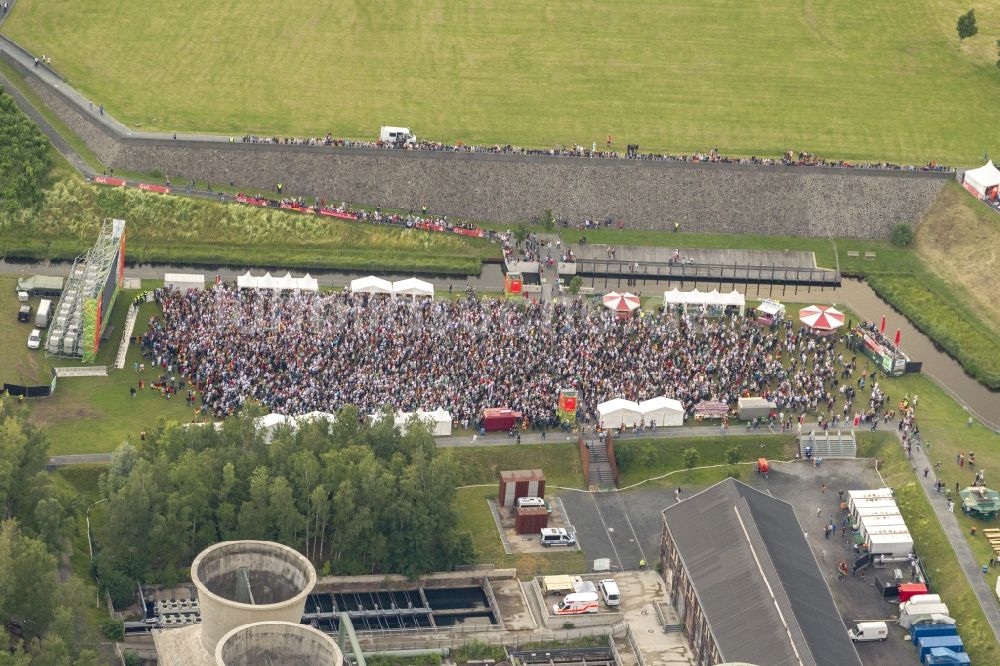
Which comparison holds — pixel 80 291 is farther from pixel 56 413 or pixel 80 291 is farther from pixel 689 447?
pixel 689 447

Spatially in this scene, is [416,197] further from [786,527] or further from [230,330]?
[786,527]

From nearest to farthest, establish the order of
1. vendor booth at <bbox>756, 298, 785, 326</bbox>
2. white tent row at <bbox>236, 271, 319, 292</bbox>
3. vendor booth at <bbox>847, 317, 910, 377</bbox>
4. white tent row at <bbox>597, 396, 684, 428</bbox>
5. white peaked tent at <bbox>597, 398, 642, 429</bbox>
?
1. white peaked tent at <bbox>597, 398, 642, 429</bbox>
2. white tent row at <bbox>597, 396, 684, 428</bbox>
3. vendor booth at <bbox>847, 317, 910, 377</bbox>
4. white tent row at <bbox>236, 271, 319, 292</bbox>
5. vendor booth at <bbox>756, 298, 785, 326</bbox>

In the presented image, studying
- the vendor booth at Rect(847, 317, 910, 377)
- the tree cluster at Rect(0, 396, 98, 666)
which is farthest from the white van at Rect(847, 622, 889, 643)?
the tree cluster at Rect(0, 396, 98, 666)

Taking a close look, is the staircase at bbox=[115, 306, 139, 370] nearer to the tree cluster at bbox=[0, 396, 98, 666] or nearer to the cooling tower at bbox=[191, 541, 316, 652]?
the tree cluster at bbox=[0, 396, 98, 666]

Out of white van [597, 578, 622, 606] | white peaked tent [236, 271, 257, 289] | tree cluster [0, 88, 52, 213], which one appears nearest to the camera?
white van [597, 578, 622, 606]

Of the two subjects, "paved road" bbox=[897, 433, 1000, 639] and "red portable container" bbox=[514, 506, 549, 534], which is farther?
"red portable container" bbox=[514, 506, 549, 534]

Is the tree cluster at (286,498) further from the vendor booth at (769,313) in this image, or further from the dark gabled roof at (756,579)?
the vendor booth at (769,313)
